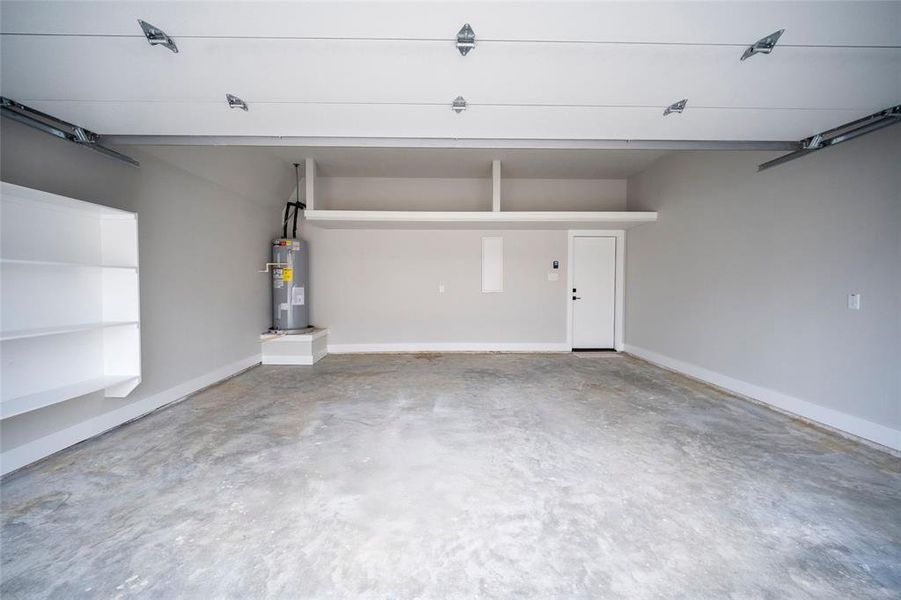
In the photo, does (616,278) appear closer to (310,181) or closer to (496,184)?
(496,184)

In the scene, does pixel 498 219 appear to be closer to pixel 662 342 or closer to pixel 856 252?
pixel 662 342

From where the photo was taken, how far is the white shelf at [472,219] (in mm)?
5008

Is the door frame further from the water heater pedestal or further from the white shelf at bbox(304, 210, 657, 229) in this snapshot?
the water heater pedestal

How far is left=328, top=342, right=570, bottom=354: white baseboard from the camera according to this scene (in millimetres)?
6105

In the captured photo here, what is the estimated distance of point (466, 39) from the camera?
66.8 inches

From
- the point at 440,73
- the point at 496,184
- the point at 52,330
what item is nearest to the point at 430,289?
the point at 496,184

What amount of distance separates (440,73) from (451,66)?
9 cm

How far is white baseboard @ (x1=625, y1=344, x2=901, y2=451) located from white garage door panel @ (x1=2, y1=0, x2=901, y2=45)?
9.04 feet

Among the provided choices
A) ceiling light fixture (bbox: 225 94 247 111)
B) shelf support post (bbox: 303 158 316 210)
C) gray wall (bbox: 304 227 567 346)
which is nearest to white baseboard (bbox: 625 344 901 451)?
gray wall (bbox: 304 227 567 346)

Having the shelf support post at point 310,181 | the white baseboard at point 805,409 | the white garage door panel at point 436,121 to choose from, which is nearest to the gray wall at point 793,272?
the white baseboard at point 805,409

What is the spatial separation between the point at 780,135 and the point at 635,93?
165 cm

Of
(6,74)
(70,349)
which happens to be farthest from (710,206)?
(70,349)

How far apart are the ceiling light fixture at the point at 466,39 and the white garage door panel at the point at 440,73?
97 millimetres

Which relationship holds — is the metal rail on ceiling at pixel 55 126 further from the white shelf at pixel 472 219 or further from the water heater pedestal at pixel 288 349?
the water heater pedestal at pixel 288 349
